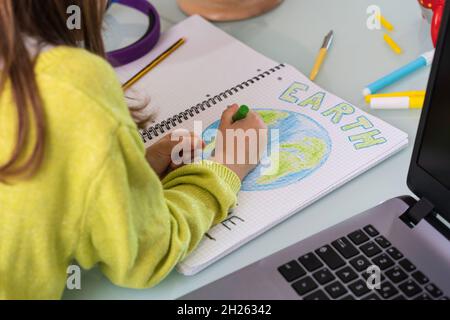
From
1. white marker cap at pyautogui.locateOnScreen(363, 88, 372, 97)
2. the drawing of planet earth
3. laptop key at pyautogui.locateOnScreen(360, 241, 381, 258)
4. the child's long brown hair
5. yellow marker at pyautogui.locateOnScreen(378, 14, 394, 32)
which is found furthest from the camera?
yellow marker at pyautogui.locateOnScreen(378, 14, 394, 32)

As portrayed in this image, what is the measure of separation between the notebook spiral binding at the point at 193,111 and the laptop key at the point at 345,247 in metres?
0.27

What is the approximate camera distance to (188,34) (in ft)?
2.96

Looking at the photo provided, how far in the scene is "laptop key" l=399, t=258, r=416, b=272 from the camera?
529 millimetres

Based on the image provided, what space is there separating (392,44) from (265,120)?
23 centimetres

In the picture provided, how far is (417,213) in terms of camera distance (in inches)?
22.3

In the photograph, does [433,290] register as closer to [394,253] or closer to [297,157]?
[394,253]

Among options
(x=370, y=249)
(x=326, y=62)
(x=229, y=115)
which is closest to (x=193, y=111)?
Answer: (x=229, y=115)

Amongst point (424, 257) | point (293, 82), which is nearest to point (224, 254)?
point (424, 257)

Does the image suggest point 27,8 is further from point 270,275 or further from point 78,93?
point 270,275

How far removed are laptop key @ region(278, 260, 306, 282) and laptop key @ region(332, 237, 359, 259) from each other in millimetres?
40

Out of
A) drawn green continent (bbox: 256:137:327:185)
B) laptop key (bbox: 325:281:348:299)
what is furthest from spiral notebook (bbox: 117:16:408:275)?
laptop key (bbox: 325:281:348:299)

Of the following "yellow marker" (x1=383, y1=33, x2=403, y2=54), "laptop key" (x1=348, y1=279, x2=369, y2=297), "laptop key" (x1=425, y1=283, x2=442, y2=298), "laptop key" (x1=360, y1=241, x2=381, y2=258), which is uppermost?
"yellow marker" (x1=383, y1=33, x2=403, y2=54)

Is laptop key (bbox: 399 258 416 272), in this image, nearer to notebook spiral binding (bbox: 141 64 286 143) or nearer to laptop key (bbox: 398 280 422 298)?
laptop key (bbox: 398 280 422 298)

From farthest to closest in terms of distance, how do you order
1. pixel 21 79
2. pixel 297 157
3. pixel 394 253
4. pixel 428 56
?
pixel 428 56
pixel 297 157
pixel 394 253
pixel 21 79
